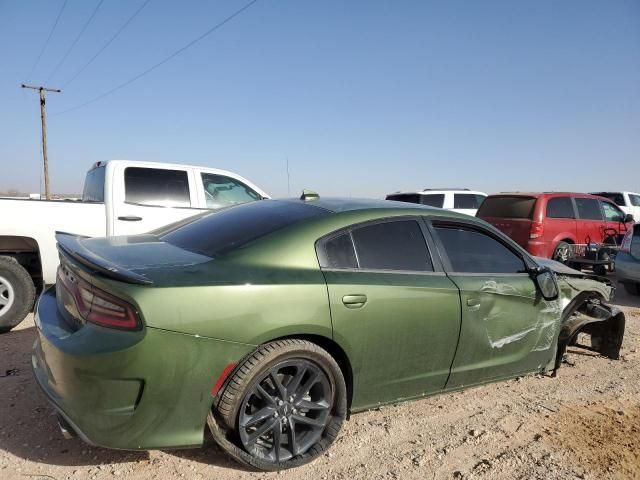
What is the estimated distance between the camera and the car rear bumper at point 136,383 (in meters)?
2.23

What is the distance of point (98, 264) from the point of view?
244cm

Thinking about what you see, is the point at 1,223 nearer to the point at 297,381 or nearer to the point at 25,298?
the point at 25,298

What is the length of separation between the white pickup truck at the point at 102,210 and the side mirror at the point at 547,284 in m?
4.36

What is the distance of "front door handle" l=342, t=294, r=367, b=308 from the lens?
2.72 m

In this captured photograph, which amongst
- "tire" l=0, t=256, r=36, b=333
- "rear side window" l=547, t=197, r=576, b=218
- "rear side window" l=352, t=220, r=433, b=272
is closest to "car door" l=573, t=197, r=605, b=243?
"rear side window" l=547, t=197, r=576, b=218

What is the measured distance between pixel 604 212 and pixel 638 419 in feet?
28.0

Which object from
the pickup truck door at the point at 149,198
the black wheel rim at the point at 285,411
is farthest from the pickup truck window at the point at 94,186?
the black wheel rim at the point at 285,411

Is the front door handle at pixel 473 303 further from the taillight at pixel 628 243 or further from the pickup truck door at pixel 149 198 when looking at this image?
the taillight at pixel 628 243

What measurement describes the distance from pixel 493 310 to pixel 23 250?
5.04 m

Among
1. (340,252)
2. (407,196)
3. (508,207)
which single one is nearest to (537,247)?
(508,207)

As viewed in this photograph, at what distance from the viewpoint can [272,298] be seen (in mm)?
2502

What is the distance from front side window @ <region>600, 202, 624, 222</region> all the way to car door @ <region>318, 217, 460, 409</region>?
9482 mm

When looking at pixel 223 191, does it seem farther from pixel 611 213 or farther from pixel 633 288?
pixel 611 213

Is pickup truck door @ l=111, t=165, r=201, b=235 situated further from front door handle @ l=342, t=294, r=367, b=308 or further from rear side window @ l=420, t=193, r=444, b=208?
rear side window @ l=420, t=193, r=444, b=208
